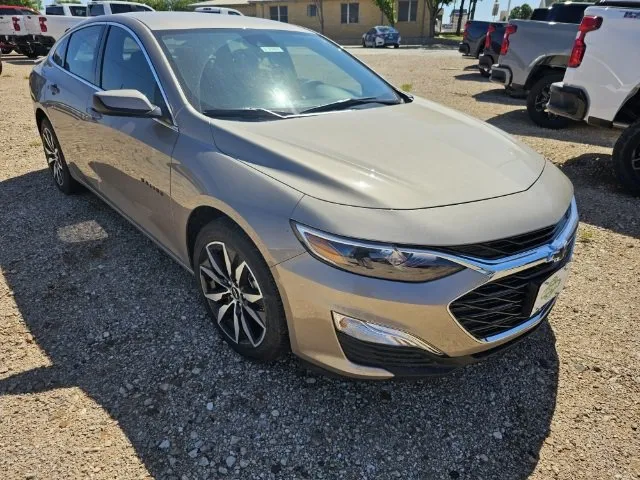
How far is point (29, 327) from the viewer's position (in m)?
2.79

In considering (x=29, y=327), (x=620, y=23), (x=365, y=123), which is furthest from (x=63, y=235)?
(x=620, y=23)

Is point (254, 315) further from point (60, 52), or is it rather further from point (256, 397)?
point (60, 52)

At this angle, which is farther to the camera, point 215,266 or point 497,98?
point 497,98

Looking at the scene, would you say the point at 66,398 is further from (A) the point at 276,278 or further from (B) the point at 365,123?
(B) the point at 365,123

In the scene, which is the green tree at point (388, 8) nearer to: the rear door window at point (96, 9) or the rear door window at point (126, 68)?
the rear door window at point (96, 9)

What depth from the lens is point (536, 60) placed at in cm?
784

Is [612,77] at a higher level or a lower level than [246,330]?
higher

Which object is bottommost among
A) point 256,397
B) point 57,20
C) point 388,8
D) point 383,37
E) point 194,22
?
point 383,37

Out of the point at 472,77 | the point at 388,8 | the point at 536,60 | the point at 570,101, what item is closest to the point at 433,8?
the point at 388,8

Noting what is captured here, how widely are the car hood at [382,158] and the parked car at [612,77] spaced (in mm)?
2665

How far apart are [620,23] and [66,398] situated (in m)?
5.49

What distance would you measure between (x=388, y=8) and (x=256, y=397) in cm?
3946

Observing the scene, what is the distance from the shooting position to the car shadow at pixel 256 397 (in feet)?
6.53

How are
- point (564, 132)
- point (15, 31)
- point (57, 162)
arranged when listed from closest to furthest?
point (57, 162) < point (564, 132) < point (15, 31)
